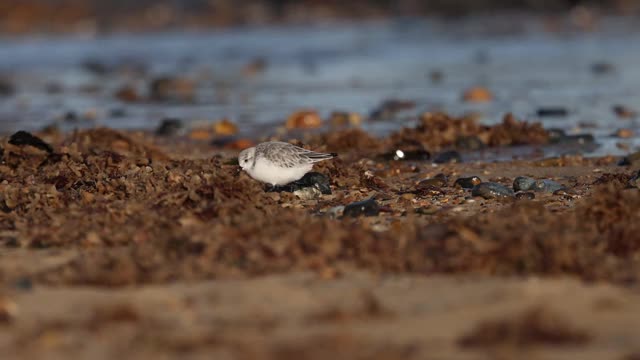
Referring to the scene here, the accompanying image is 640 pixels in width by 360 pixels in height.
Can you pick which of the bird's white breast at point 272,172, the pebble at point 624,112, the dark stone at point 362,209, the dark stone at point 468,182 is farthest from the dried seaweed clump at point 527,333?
the pebble at point 624,112

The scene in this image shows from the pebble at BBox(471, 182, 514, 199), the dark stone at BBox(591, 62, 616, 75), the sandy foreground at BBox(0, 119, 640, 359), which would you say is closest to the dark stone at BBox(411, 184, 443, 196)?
the pebble at BBox(471, 182, 514, 199)

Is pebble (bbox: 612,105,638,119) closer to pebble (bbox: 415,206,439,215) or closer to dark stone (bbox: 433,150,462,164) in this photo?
dark stone (bbox: 433,150,462,164)

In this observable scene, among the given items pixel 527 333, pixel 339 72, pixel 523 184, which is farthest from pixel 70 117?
pixel 527 333

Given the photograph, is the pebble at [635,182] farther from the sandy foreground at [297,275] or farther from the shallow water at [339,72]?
the shallow water at [339,72]

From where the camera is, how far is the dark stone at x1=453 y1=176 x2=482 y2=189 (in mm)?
8836

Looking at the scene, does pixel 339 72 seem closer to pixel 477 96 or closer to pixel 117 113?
pixel 477 96

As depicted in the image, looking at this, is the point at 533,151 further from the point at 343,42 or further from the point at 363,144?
the point at 343,42

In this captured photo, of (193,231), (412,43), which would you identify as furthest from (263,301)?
(412,43)

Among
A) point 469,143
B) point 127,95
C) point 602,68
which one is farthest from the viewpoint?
point 602,68

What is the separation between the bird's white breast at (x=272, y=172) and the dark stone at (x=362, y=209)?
0.49 meters

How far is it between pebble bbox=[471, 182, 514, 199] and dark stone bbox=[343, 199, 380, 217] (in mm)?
962

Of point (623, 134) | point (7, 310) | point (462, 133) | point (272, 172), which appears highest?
point (272, 172)

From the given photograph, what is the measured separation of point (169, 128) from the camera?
1386 centimetres

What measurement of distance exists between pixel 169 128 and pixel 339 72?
24.5 feet
